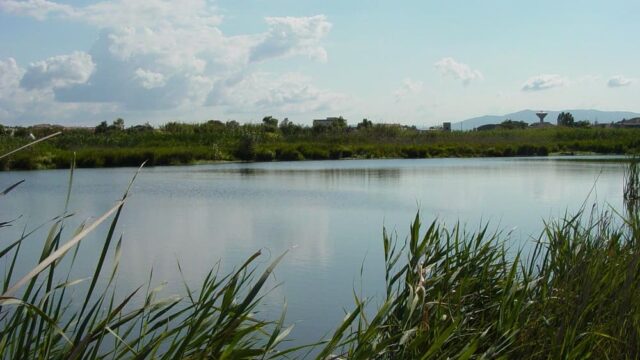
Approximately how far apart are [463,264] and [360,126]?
38236 millimetres

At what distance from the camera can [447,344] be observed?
3051 millimetres

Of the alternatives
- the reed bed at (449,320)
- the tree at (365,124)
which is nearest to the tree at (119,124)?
the tree at (365,124)

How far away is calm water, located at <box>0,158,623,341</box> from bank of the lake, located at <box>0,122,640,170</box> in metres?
5.61

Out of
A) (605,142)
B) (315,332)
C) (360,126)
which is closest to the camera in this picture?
(315,332)

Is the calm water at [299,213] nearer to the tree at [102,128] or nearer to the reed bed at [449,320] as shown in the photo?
the reed bed at [449,320]

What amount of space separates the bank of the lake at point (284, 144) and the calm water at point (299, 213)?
18.4 ft

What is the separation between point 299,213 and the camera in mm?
11586

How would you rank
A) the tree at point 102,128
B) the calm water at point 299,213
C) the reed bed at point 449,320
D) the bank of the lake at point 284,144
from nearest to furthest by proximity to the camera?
the reed bed at point 449,320, the calm water at point 299,213, the bank of the lake at point 284,144, the tree at point 102,128

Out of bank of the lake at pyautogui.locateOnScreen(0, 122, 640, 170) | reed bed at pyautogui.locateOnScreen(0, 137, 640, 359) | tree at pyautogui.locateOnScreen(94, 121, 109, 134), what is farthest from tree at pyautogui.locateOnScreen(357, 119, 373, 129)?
reed bed at pyautogui.locateOnScreen(0, 137, 640, 359)

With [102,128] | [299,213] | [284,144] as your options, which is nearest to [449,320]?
[299,213]

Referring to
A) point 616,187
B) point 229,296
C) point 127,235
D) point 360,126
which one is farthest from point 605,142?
point 229,296

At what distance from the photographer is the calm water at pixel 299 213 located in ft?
20.9

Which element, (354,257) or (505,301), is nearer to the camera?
(505,301)

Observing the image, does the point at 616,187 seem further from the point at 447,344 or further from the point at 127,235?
the point at 447,344
